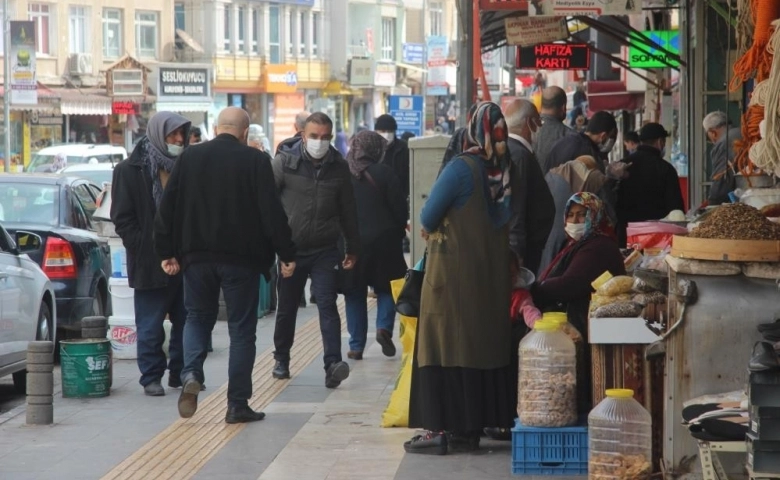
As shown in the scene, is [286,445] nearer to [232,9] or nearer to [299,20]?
[232,9]

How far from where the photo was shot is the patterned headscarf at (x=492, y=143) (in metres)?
7.70

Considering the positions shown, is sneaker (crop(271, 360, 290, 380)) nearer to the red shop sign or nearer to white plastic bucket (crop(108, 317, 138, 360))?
white plastic bucket (crop(108, 317, 138, 360))

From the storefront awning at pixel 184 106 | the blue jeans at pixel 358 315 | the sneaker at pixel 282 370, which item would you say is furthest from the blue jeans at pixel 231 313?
the storefront awning at pixel 184 106

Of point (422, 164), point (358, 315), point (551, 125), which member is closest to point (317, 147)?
point (358, 315)

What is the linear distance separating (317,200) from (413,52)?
199ft

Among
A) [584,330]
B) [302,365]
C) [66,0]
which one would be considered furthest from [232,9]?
[584,330]

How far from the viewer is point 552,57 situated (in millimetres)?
25688

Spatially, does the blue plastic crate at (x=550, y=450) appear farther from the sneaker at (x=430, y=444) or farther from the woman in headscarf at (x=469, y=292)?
the sneaker at (x=430, y=444)

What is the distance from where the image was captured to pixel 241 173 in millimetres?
8859

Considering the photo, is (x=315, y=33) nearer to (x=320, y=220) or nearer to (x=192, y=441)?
(x=320, y=220)

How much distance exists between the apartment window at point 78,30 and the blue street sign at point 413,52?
22.7 meters

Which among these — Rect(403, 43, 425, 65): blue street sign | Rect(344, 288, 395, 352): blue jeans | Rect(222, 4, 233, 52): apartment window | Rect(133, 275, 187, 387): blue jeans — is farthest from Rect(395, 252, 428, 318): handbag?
Rect(403, 43, 425, 65): blue street sign

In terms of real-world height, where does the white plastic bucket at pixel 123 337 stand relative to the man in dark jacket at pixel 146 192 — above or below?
below

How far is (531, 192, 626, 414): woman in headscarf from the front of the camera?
26.1 feet
